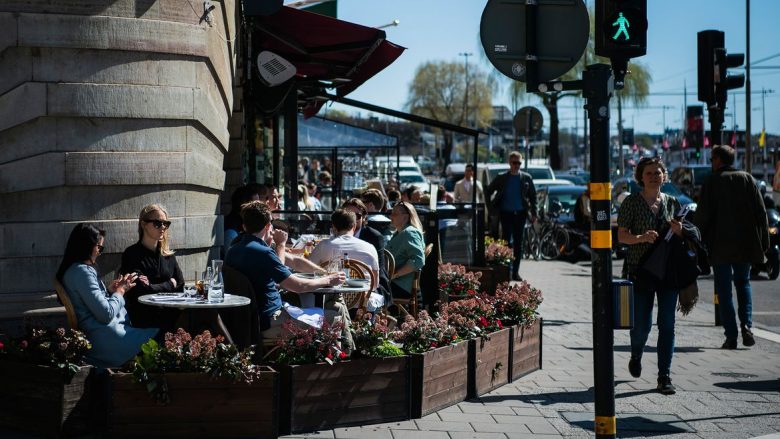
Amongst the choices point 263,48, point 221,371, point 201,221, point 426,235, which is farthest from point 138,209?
point 263,48

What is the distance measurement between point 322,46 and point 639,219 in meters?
4.70

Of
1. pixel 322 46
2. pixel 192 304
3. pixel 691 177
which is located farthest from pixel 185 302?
pixel 691 177

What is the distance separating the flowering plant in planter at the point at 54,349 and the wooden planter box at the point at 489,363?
2.84 metres

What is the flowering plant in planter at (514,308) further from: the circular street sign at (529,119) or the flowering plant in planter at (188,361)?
the circular street sign at (529,119)

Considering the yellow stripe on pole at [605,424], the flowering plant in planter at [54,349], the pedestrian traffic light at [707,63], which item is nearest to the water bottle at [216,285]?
the flowering plant in planter at [54,349]

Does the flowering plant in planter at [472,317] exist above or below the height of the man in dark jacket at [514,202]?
below

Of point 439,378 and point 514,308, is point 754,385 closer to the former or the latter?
point 514,308

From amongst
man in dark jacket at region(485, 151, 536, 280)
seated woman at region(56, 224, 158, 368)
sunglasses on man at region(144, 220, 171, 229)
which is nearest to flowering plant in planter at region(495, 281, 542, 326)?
sunglasses on man at region(144, 220, 171, 229)

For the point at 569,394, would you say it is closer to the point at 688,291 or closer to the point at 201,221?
the point at 688,291

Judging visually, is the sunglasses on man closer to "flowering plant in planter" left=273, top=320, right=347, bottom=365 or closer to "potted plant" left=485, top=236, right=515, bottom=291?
"flowering plant in planter" left=273, top=320, right=347, bottom=365

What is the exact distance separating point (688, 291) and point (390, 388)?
2.93 meters

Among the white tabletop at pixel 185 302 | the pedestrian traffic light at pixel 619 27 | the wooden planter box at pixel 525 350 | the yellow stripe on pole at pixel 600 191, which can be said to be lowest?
the wooden planter box at pixel 525 350

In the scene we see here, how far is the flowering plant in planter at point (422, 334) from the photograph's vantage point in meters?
7.74

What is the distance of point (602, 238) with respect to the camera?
6.34 metres
